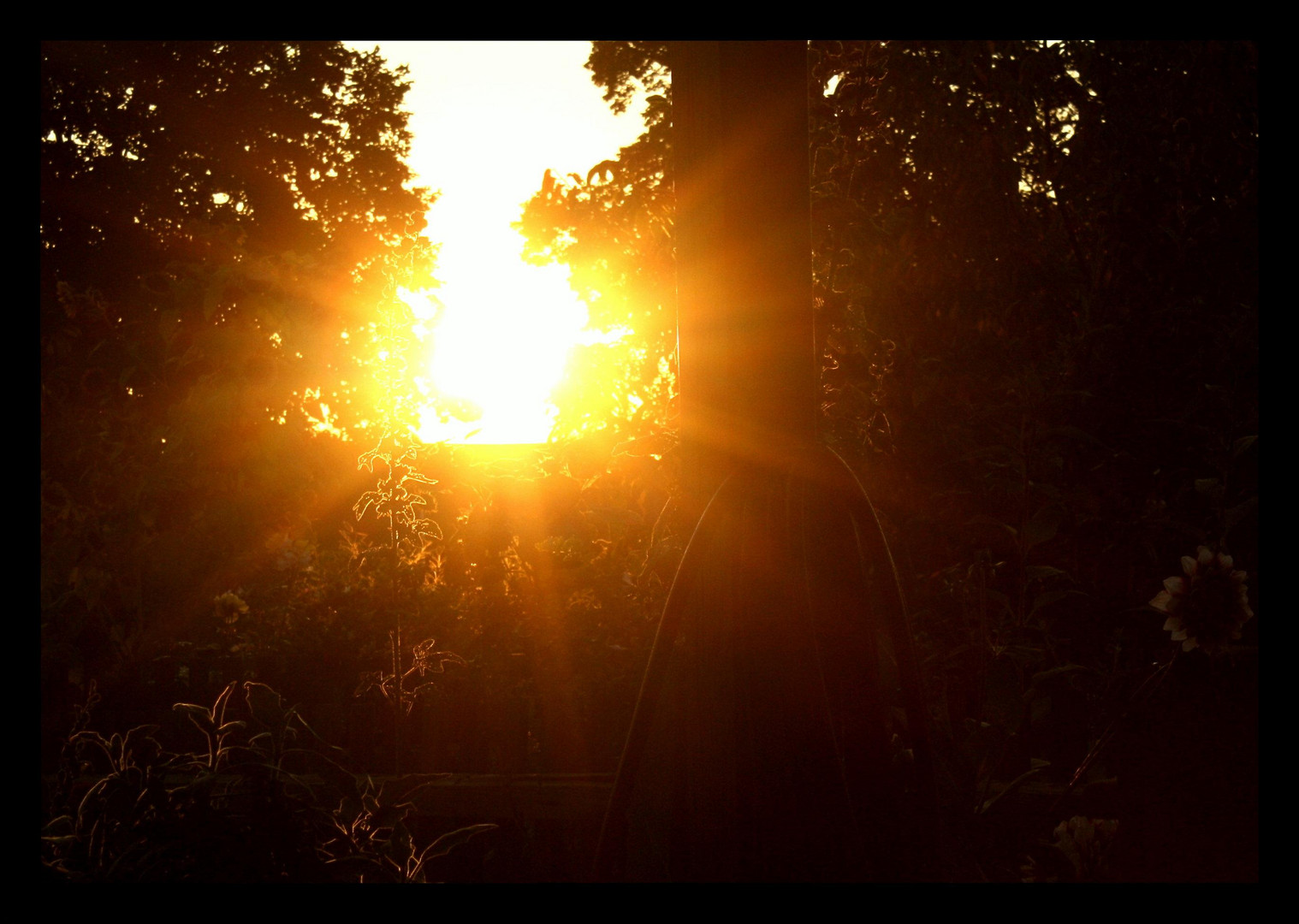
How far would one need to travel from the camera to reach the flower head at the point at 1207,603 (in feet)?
6.09

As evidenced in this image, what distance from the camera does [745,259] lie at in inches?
37.1

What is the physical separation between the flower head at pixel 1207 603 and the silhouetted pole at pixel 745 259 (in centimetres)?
137

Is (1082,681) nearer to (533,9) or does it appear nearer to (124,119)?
(533,9)

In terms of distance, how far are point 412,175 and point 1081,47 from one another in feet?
21.5

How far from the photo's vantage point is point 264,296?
3959 millimetres

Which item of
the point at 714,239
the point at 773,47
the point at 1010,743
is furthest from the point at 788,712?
the point at 1010,743

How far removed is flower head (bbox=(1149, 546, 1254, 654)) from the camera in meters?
1.86

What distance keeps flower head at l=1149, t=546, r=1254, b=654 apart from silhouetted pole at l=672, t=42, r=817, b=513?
1372 millimetres

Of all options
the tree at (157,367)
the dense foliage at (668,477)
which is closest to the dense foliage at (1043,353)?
the dense foliage at (668,477)

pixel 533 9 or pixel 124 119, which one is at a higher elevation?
pixel 124 119

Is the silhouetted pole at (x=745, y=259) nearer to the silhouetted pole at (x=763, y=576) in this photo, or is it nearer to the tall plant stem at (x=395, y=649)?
the silhouetted pole at (x=763, y=576)

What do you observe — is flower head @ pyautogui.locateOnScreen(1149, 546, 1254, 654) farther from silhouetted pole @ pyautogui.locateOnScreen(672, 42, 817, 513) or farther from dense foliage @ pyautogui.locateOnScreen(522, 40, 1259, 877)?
silhouetted pole @ pyautogui.locateOnScreen(672, 42, 817, 513)

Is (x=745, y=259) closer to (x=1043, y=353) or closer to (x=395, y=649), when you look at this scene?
(x=1043, y=353)

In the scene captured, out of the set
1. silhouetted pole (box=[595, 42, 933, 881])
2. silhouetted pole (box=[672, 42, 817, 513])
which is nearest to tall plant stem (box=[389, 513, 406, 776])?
silhouetted pole (box=[595, 42, 933, 881])
